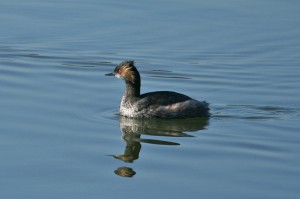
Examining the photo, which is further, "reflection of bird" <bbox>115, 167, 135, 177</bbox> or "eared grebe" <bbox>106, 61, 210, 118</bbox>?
"eared grebe" <bbox>106, 61, 210, 118</bbox>

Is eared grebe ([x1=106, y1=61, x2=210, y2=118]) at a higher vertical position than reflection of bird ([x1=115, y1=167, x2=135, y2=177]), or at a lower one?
higher

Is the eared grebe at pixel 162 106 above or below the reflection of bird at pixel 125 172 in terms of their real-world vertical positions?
above

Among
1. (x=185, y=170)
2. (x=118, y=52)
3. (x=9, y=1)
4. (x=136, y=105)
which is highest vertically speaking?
(x=9, y=1)

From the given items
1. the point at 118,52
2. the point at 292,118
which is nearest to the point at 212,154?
the point at 292,118

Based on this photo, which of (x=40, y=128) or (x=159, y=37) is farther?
(x=159, y=37)

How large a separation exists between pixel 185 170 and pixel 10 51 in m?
7.47

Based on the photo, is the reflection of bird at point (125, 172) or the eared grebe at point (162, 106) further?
the eared grebe at point (162, 106)

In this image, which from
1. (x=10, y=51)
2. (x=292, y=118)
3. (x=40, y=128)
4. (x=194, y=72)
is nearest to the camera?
(x=40, y=128)

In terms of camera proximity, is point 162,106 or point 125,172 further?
point 162,106

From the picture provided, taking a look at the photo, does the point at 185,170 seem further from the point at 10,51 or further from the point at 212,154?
the point at 10,51

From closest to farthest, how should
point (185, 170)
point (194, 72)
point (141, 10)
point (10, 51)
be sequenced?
point (185, 170)
point (194, 72)
point (10, 51)
point (141, 10)

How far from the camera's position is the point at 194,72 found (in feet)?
55.8

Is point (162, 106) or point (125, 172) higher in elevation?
point (162, 106)

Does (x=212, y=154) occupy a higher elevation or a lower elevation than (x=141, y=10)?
lower
